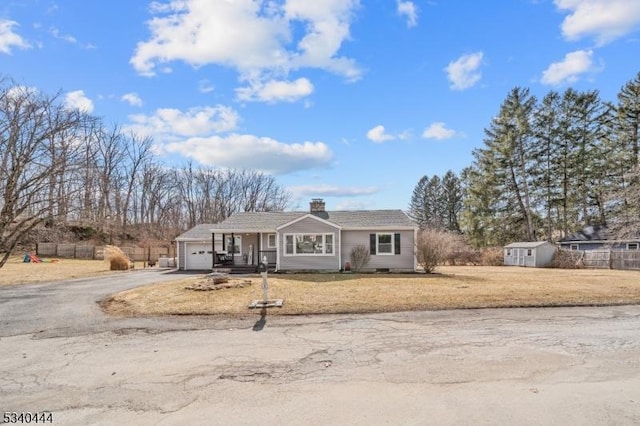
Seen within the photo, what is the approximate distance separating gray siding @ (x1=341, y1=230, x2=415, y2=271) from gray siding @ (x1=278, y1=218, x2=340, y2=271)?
0.76 m

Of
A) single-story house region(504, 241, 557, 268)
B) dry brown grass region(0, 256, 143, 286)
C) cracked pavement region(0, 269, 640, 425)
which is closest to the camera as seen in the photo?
cracked pavement region(0, 269, 640, 425)

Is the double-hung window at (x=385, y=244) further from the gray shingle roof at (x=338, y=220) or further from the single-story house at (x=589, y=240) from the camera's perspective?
the single-story house at (x=589, y=240)

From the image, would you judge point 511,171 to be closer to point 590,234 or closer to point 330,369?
point 590,234

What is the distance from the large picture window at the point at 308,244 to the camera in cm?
2370

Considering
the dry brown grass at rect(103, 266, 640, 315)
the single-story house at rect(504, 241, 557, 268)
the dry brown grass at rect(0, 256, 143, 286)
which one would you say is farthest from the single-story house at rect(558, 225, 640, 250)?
the dry brown grass at rect(0, 256, 143, 286)

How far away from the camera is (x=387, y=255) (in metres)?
24.0

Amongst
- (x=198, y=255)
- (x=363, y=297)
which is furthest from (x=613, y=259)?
(x=198, y=255)

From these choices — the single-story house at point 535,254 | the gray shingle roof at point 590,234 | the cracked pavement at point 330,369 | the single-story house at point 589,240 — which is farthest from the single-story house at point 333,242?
the gray shingle roof at point 590,234

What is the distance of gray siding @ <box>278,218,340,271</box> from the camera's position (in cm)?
2358

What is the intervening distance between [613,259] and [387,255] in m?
18.3

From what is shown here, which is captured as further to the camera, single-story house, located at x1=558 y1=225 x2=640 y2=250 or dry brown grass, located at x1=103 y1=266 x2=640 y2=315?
single-story house, located at x1=558 y1=225 x2=640 y2=250

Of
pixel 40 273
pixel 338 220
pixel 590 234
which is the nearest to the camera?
pixel 338 220

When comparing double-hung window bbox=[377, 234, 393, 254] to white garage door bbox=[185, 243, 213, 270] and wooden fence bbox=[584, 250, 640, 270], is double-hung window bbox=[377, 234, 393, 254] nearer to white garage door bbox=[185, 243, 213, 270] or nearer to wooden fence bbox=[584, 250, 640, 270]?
white garage door bbox=[185, 243, 213, 270]

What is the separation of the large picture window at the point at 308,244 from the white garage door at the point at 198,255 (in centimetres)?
831
